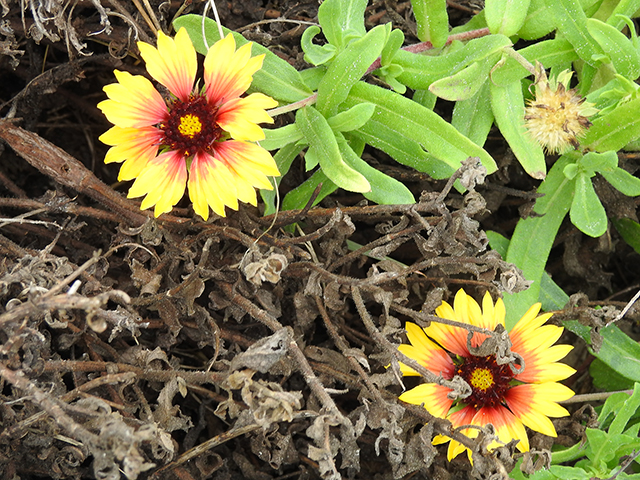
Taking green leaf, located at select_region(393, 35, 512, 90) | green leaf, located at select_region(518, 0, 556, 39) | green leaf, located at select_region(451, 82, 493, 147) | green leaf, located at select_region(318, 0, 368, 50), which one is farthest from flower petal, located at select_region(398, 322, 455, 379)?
green leaf, located at select_region(518, 0, 556, 39)

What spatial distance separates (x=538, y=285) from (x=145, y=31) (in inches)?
48.3

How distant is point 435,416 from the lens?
54.0 inches

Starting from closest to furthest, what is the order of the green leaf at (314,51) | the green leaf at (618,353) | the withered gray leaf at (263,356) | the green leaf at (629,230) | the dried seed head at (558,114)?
the withered gray leaf at (263,356), the dried seed head at (558,114), the green leaf at (314,51), the green leaf at (618,353), the green leaf at (629,230)

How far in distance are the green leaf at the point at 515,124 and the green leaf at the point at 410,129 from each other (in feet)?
0.36

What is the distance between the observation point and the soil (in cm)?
126

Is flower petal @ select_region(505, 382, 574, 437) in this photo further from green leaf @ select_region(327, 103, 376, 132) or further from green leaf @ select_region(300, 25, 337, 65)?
green leaf @ select_region(300, 25, 337, 65)

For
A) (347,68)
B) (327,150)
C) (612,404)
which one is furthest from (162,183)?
(612,404)

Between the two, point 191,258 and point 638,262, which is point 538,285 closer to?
point 638,262

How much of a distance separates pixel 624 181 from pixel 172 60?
44.6 inches

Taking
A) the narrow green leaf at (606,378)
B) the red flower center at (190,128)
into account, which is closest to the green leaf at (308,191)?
the red flower center at (190,128)

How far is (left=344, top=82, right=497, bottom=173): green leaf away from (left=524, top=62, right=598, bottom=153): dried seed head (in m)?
0.13

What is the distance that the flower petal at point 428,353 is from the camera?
1.45m

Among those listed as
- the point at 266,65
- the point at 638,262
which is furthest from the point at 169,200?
the point at 638,262

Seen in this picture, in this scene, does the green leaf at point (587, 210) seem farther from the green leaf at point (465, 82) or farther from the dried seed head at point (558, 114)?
the green leaf at point (465, 82)
